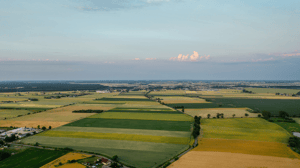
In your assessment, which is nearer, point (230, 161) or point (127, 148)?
point (230, 161)

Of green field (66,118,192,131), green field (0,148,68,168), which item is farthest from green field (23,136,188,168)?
green field (66,118,192,131)

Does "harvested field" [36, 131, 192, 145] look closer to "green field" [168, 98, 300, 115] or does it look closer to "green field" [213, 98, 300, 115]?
"green field" [168, 98, 300, 115]

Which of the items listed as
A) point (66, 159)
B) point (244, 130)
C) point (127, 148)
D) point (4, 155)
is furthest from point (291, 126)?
point (4, 155)

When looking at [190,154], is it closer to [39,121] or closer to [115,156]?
[115,156]

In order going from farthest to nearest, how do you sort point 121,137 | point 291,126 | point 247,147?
1. point 291,126
2. point 121,137
3. point 247,147

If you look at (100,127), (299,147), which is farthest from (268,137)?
(100,127)

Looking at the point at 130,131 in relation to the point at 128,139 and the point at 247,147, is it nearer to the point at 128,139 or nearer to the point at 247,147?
the point at 128,139

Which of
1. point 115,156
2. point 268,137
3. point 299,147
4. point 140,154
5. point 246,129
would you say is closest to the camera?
point 115,156
